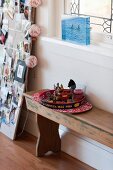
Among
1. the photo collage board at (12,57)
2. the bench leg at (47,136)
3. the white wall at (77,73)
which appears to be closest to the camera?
the white wall at (77,73)

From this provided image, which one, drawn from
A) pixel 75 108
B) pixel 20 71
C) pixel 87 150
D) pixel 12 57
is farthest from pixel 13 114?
pixel 75 108

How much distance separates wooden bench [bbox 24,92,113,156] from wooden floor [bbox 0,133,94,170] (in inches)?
3.5

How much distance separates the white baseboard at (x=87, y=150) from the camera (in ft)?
8.73

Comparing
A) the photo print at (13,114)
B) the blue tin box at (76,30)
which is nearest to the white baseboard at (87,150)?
the photo print at (13,114)

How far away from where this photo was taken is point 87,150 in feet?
9.20

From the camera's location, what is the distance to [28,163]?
2.82 m

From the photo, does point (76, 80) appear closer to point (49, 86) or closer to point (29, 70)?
point (49, 86)

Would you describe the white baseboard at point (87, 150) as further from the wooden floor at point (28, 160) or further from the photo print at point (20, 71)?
the photo print at point (20, 71)

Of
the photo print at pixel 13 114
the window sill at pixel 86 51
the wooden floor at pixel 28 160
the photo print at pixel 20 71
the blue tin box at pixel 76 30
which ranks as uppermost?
the blue tin box at pixel 76 30

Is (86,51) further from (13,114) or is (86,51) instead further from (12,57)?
(13,114)

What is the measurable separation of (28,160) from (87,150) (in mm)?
487

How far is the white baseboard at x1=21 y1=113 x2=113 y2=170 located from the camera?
A: 105 inches

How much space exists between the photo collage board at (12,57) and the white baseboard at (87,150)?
526mm

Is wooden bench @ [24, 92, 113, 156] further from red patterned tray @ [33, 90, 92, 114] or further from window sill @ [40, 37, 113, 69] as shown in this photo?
window sill @ [40, 37, 113, 69]
